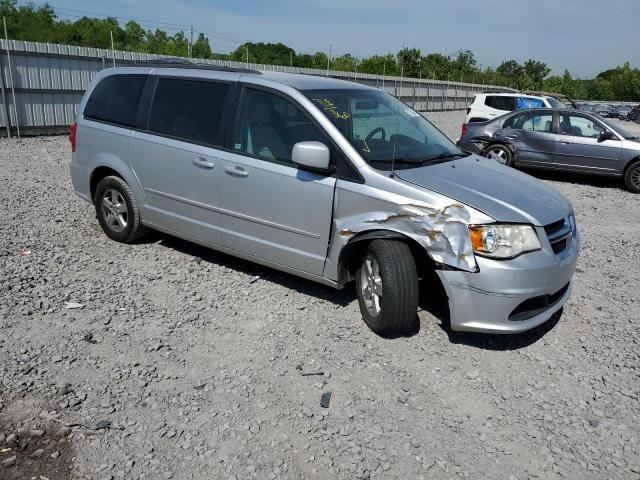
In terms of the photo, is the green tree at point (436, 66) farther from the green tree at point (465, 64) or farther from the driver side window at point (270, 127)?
the driver side window at point (270, 127)

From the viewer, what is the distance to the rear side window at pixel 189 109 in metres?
4.93

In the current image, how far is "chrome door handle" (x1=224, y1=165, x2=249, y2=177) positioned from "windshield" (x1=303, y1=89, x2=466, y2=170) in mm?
811

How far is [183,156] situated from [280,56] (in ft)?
153

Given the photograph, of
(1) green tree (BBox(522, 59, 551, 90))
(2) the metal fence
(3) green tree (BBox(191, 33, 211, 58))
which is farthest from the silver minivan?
(1) green tree (BBox(522, 59, 551, 90))

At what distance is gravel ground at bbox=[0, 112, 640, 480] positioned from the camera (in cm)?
290

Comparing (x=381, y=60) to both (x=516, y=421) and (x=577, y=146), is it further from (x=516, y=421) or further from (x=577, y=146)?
(x=516, y=421)

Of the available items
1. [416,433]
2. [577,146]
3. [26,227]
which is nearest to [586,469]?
[416,433]

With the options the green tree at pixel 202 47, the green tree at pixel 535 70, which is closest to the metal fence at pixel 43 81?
the green tree at pixel 202 47

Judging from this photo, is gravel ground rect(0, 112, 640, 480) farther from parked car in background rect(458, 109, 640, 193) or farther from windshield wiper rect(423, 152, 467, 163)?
parked car in background rect(458, 109, 640, 193)

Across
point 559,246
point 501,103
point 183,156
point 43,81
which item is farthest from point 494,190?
point 501,103

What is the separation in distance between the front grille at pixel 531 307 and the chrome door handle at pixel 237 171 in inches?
92.5

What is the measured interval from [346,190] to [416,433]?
5.91 feet

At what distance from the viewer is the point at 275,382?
3582 mm

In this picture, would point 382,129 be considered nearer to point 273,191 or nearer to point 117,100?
point 273,191
